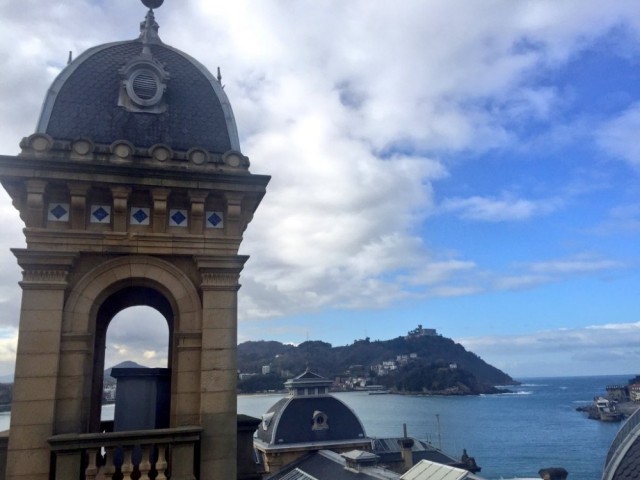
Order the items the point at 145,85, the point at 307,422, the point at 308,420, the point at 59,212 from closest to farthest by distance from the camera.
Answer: the point at 59,212, the point at 145,85, the point at 307,422, the point at 308,420

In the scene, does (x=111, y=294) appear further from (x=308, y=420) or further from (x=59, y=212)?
(x=308, y=420)

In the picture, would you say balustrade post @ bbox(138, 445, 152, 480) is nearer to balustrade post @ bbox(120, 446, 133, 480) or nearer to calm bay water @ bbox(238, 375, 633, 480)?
balustrade post @ bbox(120, 446, 133, 480)

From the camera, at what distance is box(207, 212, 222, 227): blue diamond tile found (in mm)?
8625

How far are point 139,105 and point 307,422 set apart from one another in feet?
161

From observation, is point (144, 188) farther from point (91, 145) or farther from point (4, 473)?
point (4, 473)

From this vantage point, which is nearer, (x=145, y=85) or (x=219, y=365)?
(x=219, y=365)

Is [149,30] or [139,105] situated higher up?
[149,30]

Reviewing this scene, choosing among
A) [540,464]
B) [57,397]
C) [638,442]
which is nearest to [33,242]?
[57,397]

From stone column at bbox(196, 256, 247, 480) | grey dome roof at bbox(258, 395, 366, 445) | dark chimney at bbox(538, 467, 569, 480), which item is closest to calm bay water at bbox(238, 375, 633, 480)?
grey dome roof at bbox(258, 395, 366, 445)

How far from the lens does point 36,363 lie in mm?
7586

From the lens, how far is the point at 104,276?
8.17 meters

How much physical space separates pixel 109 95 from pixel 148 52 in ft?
3.90

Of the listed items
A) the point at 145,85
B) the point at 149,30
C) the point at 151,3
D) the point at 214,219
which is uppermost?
the point at 151,3

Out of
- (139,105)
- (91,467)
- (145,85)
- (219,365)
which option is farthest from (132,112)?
(91,467)
